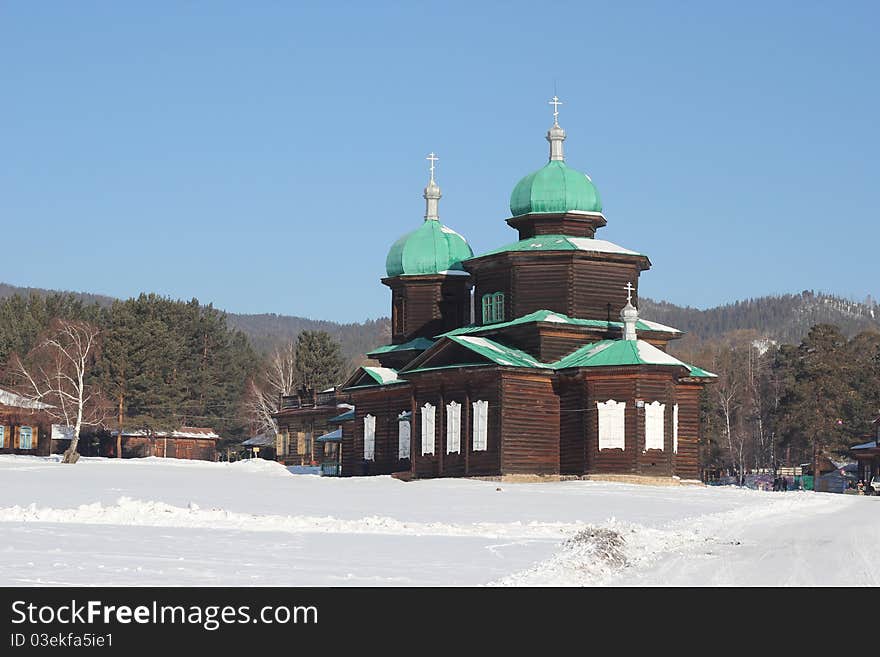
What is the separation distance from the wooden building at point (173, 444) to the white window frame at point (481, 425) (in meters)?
36.4

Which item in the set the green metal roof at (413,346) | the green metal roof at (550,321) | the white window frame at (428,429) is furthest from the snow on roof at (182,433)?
the white window frame at (428,429)

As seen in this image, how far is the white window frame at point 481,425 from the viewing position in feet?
159

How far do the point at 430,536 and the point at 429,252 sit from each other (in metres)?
35.9

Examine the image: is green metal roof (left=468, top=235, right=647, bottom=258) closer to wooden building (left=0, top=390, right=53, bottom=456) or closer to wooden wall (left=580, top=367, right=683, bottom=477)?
wooden wall (left=580, top=367, right=683, bottom=477)

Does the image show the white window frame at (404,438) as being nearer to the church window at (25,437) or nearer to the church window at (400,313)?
the church window at (400,313)

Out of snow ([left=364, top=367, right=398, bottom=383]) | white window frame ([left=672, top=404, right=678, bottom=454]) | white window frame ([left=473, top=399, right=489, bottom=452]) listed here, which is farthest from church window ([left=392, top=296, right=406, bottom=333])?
white window frame ([left=672, top=404, right=678, bottom=454])

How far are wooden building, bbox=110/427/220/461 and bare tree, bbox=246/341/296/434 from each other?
11.5ft

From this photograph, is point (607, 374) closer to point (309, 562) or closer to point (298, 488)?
point (298, 488)

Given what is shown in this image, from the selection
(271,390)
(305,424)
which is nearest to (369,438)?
(305,424)

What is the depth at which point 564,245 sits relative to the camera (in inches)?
2018

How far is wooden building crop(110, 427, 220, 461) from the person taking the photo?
8469cm

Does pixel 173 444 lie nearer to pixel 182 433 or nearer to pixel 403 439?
pixel 182 433

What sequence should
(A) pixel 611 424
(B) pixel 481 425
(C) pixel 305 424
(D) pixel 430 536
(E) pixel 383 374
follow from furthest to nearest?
(C) pixel 305 424, (E) pixel 383 374, (B) pixel 481 425, (A) pixel 611 424, (D) pixel 430 536
